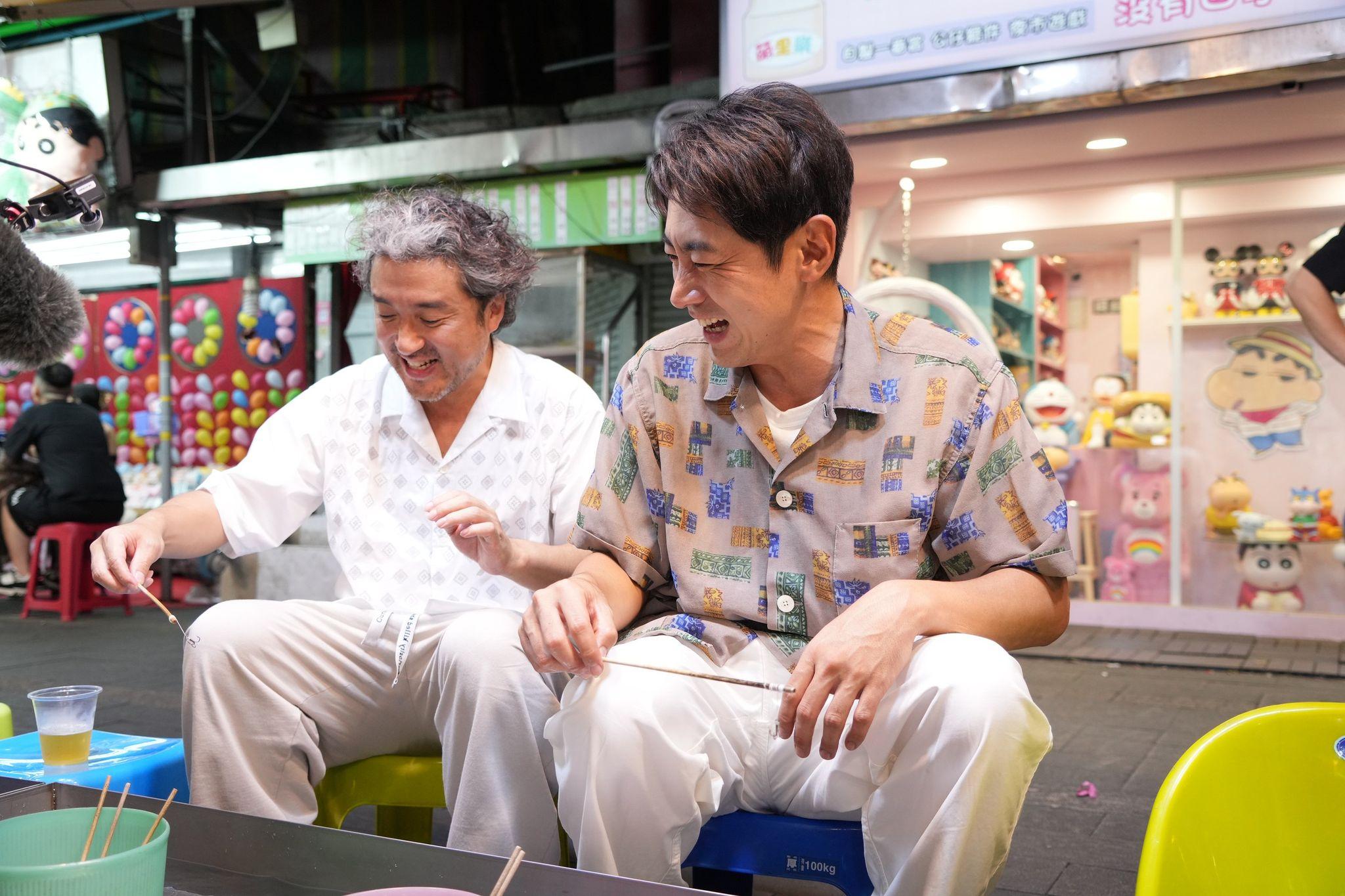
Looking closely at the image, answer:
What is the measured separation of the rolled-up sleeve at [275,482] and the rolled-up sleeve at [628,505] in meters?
0.68

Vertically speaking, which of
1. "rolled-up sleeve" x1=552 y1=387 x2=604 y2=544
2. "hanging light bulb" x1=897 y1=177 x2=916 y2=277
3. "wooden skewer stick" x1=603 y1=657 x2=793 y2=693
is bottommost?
"wooden skewer stick" x1=603 y1=657 x2=793 y2=693

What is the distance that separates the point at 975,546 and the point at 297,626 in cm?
113

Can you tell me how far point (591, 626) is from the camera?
148cm

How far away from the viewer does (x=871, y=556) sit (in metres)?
1.58

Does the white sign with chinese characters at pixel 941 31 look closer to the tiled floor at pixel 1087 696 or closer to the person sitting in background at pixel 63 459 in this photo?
the tiled floor at pixel 1087 696

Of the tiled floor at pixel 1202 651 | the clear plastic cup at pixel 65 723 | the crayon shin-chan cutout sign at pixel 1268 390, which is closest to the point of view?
the clear plastic cup at pixel 65 723

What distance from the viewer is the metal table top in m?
1.08

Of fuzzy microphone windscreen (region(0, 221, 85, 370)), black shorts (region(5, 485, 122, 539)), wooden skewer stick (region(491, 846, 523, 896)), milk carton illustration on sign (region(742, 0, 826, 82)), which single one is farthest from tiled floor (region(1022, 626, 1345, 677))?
black shorts (region(5, 485, 122, 539))

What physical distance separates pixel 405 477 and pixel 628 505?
61 centimetres

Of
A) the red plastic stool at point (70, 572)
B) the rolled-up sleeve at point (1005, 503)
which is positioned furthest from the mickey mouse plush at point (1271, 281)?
the red plastic stool at point (70, 572)

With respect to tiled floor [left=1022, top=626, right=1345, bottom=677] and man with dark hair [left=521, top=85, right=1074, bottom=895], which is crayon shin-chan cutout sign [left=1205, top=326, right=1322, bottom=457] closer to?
tiled floor [left=1022, top=626, right=1345, bottom=677]

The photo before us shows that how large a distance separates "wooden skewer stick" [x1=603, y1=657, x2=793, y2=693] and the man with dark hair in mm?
14

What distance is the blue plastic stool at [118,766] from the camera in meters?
1.79

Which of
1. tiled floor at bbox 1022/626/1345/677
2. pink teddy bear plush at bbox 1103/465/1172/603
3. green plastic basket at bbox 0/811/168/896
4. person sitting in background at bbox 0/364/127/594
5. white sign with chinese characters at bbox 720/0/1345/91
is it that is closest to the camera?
green plastic basket at bbox 0/811/168/896
